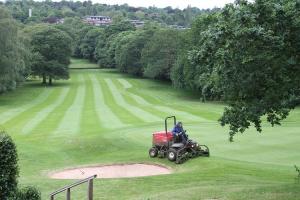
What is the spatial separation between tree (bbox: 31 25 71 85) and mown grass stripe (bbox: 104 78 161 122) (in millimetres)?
9684

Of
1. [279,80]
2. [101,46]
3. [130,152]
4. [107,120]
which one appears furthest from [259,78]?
[101,46]

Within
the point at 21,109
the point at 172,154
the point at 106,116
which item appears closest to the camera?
the point at 172,154

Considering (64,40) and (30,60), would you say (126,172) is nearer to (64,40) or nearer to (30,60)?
(30,60)

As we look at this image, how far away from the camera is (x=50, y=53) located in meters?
102

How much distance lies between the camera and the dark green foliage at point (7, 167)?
13875 mm

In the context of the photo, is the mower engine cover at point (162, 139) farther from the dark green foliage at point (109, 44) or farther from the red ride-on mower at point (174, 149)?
the dark green foliage at point (109, 44)

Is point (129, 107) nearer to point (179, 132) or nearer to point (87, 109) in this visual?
point (87, 109)

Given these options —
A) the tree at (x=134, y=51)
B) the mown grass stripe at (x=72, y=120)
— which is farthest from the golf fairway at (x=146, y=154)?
the tree at (x=134, y=51)

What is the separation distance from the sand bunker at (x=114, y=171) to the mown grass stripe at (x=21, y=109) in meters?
25.4

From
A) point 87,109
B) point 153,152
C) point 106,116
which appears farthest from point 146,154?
point 87,109

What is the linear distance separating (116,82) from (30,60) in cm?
1770

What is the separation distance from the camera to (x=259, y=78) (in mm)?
15656

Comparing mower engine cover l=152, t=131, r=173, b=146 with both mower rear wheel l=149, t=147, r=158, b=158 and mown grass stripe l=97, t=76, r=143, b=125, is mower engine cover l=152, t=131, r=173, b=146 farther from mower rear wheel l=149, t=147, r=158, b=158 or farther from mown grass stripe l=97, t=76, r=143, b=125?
mown grass stripe l=97, t=76, r=143, b=125

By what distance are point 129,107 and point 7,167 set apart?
4557cm
